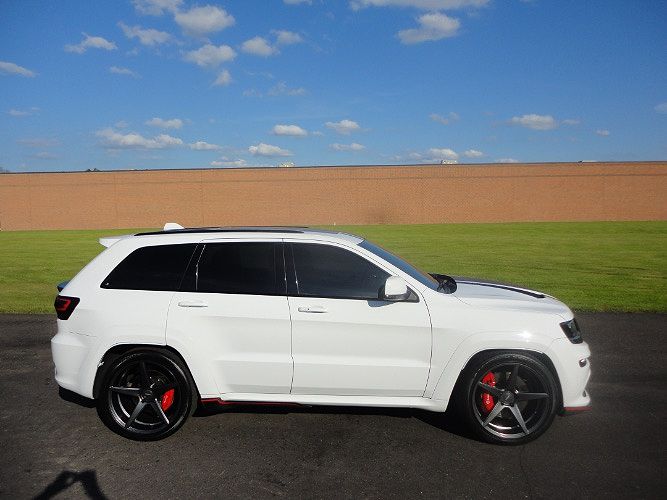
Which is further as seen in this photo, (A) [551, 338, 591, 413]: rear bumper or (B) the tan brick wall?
(B) the tan brick wall

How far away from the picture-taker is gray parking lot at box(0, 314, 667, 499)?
11.9 feet

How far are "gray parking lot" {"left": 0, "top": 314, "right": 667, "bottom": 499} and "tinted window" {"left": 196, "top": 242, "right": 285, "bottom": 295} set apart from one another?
1.21 metres

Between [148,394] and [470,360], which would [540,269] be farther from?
[148,394]

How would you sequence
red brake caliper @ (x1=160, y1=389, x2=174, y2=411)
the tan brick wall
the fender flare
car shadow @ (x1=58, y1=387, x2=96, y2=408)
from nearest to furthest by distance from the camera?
the fender flare < red brake caliper @ (x1=160, y1=389, x2=174, y2=411) < car shadow @ (x1=58, y1=387, x2=96, y2=408) < the tan brick wall

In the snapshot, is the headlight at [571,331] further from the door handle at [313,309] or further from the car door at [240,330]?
the car door at [240,330]

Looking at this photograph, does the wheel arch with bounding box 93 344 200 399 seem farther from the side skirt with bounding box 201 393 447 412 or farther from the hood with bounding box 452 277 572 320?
the hood with bounding box 452 277 572 320

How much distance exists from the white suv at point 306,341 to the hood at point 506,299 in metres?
0.02

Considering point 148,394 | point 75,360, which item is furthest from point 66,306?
point 148,394

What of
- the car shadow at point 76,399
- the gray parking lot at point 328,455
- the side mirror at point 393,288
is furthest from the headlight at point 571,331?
the car shadow at point 76,399

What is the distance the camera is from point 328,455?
162 inches

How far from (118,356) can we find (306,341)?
4.99 feet

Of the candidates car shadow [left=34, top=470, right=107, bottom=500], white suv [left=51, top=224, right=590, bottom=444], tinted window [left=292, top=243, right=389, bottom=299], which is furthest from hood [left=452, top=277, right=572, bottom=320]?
car shadow [left=34, top=470, right=107, bottom=500]

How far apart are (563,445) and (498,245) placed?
68.6ft

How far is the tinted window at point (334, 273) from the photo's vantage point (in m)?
4.34
